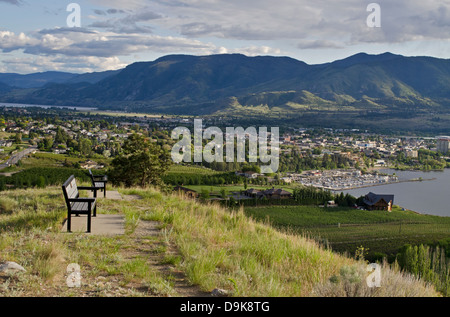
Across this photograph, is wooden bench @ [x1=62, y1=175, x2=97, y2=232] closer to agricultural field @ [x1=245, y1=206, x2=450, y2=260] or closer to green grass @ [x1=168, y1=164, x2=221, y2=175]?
agricultural field @ [x1=245, y1=206, x2=450, y2=260]

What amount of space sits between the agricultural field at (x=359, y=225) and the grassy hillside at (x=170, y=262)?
2025cm

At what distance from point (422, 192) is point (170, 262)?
7066cm

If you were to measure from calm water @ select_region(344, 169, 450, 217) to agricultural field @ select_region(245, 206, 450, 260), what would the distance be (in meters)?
9.19

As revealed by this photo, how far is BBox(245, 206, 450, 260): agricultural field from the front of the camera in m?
28.9

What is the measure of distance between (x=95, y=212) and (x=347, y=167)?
87.9m

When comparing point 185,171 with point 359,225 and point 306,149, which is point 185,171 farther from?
point 306,149

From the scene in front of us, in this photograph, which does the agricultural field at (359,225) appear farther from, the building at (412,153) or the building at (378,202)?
the building at (412,153)

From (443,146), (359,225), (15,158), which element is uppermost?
(443,146)

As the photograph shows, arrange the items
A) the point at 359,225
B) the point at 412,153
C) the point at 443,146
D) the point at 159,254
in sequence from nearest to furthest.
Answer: the point at 159,254
the point at 359,225
the point at 412,153
the point at 443,146

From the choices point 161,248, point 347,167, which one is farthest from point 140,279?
point 347,167

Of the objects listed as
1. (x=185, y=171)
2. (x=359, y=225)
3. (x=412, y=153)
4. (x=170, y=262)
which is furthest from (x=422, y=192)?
(x=170, y=262)

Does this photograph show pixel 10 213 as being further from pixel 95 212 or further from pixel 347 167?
pixel 347 167

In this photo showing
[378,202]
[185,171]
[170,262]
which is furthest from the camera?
[185,171]

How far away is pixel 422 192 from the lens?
67.8 meters
